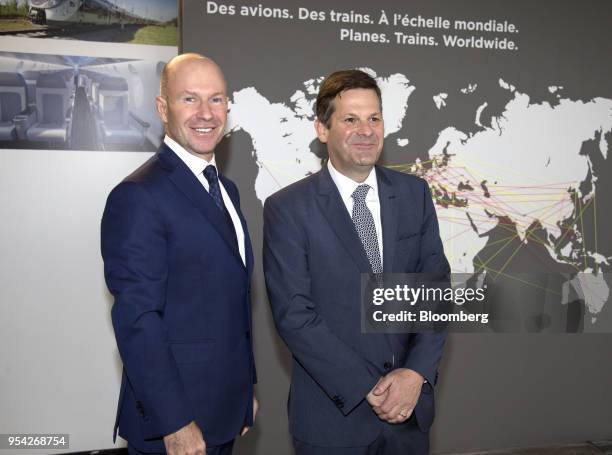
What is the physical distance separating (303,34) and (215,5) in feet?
1.72

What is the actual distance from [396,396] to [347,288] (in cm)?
39

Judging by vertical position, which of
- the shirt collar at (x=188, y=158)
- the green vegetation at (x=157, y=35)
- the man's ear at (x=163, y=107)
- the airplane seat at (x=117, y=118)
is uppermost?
the green vegetation at (x=157, y=35)

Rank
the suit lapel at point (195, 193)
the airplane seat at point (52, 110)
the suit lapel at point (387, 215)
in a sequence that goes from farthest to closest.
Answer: the airplane seat at point (52, 110) → the suit lapel at point (387, 215) → the suit lapel at point (195, 193)

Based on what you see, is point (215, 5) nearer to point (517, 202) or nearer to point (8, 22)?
point (8, 22)

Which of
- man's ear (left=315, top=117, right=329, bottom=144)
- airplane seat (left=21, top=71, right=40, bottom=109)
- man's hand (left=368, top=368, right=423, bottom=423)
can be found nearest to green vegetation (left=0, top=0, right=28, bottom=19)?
airplane seat (left=21, top=71, right=40, bottom=109)

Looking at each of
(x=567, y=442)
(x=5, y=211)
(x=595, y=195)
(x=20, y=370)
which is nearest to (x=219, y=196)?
(x=5, y=211)

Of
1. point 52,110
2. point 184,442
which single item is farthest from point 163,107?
point 52,110

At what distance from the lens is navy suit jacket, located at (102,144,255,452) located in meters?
1.54

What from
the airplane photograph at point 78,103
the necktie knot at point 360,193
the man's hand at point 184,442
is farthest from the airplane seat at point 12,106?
the man's hand at point 184,442

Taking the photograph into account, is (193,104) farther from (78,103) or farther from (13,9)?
(13,9)

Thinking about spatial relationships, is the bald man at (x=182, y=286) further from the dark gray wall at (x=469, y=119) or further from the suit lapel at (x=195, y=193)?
the dark gray wall at (x=469, y=119)

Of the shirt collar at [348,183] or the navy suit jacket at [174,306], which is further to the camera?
the shirt collar at [348,183]

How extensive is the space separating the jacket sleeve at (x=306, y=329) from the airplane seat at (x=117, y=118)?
1.90 m

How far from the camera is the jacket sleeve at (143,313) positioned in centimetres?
153
